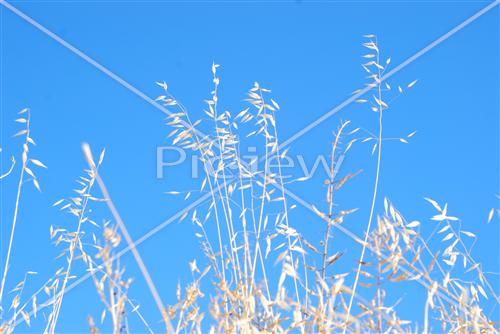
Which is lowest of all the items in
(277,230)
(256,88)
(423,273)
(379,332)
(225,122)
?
(379,332)

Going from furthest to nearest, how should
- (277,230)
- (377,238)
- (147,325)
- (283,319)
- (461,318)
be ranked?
(277,230) < (147,325) < (461,318) < (283,319) < (377,238)

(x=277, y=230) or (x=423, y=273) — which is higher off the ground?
(x=277, y=230)

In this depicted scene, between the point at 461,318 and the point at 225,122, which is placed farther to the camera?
the point at 225,122

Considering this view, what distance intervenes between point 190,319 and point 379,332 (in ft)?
1.39

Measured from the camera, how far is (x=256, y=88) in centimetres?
235

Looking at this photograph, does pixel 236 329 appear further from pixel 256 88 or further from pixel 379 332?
pixel 256 88

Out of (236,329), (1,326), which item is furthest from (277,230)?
(1,326)

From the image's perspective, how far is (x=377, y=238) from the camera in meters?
1.27

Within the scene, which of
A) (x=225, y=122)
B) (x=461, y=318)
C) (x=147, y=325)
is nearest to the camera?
(x=461, y=318)

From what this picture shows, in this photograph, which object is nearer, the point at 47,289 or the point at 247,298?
the point at 247,298

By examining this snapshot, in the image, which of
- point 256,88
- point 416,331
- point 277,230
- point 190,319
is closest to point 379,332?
point 416,331

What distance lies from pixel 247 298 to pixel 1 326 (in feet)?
2.84

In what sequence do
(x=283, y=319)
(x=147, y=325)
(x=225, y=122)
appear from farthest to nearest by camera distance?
(x=225, y=122) < (x=147, y=325) < (x=283, y=319)

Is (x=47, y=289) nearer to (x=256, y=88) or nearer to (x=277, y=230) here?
(x=277, y=230)
